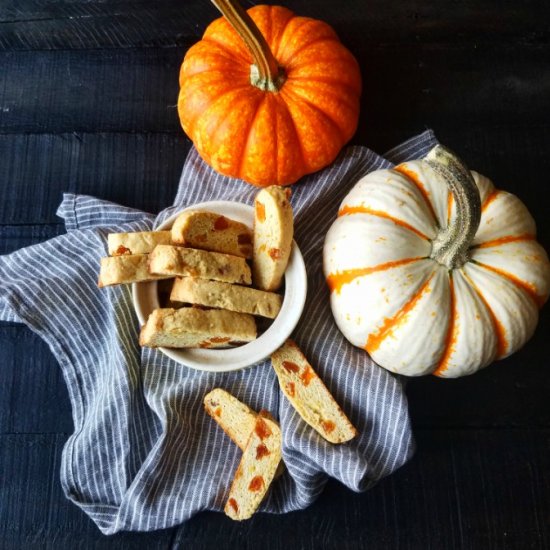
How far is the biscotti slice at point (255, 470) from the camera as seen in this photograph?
101 centimetres

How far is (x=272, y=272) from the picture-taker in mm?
958

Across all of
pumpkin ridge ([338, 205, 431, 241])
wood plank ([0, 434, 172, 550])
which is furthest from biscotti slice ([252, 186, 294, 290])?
wood plank ([0, 434, 172, 550])

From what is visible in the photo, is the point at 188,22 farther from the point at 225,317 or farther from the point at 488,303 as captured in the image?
the point at 488,303

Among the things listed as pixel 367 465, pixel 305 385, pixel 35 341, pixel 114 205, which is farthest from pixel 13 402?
pixel 367 465

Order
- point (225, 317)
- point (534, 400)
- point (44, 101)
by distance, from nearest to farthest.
→ 1. point (225, 317)
2. point (534, 400)
3. point (44, 101)

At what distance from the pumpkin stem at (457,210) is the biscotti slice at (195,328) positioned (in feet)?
1.03

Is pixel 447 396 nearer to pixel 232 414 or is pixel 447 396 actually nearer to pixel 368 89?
pixel 232 414

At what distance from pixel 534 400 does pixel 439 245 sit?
0.42 m

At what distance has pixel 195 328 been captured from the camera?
883mm

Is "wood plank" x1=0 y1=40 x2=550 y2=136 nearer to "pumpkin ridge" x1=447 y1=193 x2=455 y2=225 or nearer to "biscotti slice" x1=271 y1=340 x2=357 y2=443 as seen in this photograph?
"pumpkin ridge" x1=447 y1=193 x2=455 y2=225

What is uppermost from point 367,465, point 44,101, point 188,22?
point 188,22

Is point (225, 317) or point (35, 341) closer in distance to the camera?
point (225, 317)

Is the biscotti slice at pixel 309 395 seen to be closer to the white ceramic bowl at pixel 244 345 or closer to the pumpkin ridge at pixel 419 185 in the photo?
the white ceramic bowl at pixel 244 345

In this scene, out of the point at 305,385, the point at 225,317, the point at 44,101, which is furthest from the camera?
the point at 44,101
